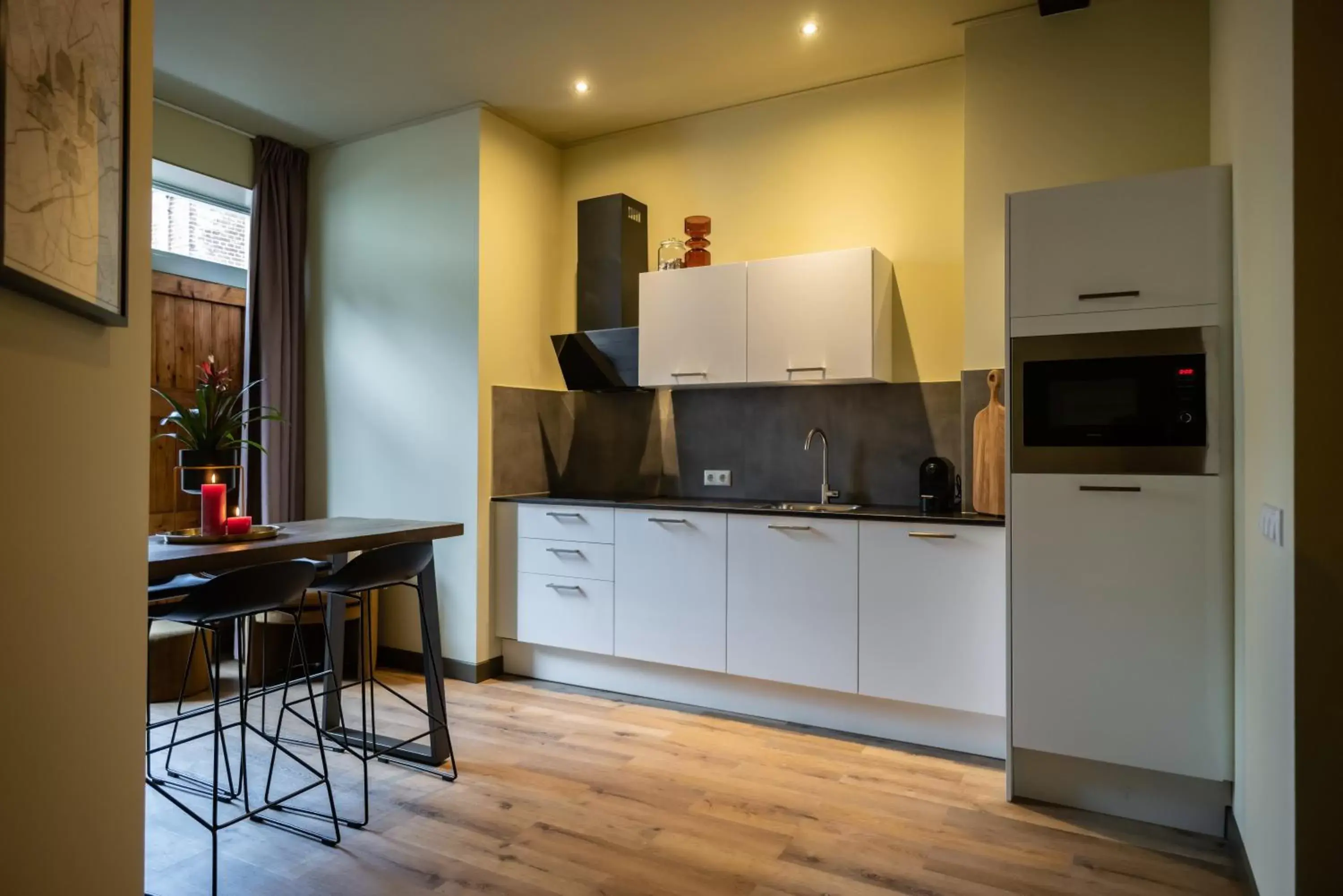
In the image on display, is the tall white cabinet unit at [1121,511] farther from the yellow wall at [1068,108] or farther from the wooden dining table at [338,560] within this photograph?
the wooden dining table at [338,560]

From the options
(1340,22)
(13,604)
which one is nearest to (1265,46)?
(1340,22)

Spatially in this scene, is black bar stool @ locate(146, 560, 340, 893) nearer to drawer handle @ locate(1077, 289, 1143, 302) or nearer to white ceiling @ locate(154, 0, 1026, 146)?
white ceiling @ locate(154, 0, 1026, 146)

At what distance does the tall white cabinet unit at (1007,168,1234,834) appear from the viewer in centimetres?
237

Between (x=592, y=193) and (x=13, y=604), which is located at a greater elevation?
(x=592, y=193)

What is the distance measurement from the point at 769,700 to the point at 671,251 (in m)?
2.24

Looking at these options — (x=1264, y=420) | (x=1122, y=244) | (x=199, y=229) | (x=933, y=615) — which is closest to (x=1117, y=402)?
(x=1122, y=244)

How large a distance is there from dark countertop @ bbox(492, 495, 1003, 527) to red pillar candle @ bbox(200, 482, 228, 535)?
5.34ft

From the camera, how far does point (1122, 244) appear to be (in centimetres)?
249

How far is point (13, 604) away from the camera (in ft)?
3.89

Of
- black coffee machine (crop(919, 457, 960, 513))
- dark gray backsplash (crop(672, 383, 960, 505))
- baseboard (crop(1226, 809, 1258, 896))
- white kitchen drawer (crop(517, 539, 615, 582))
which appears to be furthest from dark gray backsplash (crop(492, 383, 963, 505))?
baseboard (crop(1226, 809, 1258, 896))

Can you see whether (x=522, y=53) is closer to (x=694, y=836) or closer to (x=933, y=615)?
(x=933, y=615)

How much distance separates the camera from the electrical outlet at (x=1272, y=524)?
1674mm

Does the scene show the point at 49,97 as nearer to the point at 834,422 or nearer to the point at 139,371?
the point at 139,371

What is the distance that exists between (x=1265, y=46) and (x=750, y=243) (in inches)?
94.1
